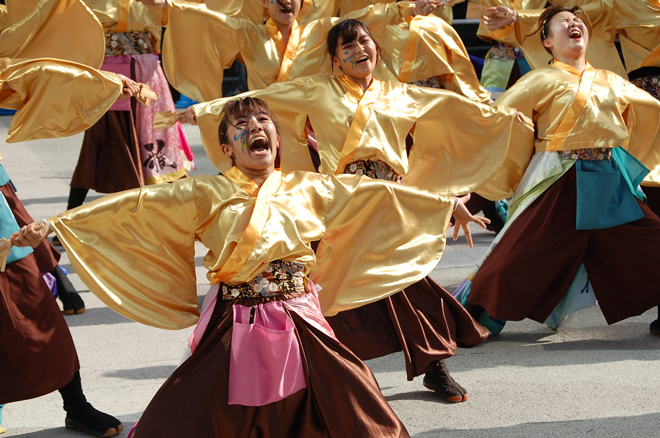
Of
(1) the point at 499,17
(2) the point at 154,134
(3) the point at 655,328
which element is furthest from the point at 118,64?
(3) the point at 655,328

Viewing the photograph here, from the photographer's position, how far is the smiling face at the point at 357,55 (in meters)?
2.83

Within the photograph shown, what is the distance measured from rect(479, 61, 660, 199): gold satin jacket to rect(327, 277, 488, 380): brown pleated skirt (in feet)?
2.57

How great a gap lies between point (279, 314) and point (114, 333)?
1.63 meters

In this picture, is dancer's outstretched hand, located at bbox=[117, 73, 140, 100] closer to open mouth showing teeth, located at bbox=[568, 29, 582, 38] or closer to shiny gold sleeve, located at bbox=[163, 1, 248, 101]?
shiny gold sleeve, located at bbox=[163, 1, 248, 101]

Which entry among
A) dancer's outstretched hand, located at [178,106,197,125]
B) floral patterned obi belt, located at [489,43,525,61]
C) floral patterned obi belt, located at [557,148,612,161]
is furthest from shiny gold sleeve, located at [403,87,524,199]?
floral patterned obi belt, located at [489,43,525,61]

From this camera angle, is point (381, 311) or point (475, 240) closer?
point (381, 311)

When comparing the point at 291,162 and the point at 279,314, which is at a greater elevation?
the point at 291,162

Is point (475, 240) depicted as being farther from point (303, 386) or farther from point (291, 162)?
point (303, 386)

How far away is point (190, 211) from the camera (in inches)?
88.0

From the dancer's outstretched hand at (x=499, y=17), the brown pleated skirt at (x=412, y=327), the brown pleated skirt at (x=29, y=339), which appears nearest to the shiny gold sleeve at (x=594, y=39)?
the dancer's outstretched hand at (x=499, y=17)

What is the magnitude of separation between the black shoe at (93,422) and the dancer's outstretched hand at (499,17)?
2405 millimetres

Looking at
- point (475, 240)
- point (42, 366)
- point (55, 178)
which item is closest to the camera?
point (42, 366)

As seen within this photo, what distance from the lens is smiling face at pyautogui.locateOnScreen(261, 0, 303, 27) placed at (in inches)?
143

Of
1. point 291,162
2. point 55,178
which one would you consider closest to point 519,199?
point 291,162
